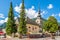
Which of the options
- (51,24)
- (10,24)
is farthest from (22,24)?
(51,24)

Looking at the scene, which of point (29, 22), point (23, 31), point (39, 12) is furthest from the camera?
point (39, 12)

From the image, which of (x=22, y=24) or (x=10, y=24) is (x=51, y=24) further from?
(x=10, y=24)

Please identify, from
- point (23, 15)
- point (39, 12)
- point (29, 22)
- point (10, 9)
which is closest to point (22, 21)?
point (23, 15)

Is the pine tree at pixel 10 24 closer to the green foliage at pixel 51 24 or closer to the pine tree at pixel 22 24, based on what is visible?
the pine tree at pixel 22 24

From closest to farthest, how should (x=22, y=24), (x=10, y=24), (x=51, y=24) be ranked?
(x=51, y=24)
(x=22, y=24)
(x=10, y=24)

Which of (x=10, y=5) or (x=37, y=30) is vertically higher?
(x=10, y=5)

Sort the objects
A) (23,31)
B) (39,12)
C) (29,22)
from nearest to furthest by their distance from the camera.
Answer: (23,31)
(29,22)
(39,12)

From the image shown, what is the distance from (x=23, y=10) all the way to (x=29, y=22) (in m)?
9.33

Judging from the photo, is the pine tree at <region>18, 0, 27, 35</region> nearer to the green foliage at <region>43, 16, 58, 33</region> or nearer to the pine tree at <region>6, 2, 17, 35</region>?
the pine tree at <region>6, 2, 17, 35</region>

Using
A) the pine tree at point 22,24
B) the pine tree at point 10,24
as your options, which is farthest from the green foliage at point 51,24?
the pine tree at point 10,24

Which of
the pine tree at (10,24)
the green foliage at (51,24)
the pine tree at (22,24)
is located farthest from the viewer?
the pine tree at (10,24)

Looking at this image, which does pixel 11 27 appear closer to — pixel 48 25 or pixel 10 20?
pixel 10 20

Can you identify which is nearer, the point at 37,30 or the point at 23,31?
the point at 23,31

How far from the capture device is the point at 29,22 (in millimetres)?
35719
